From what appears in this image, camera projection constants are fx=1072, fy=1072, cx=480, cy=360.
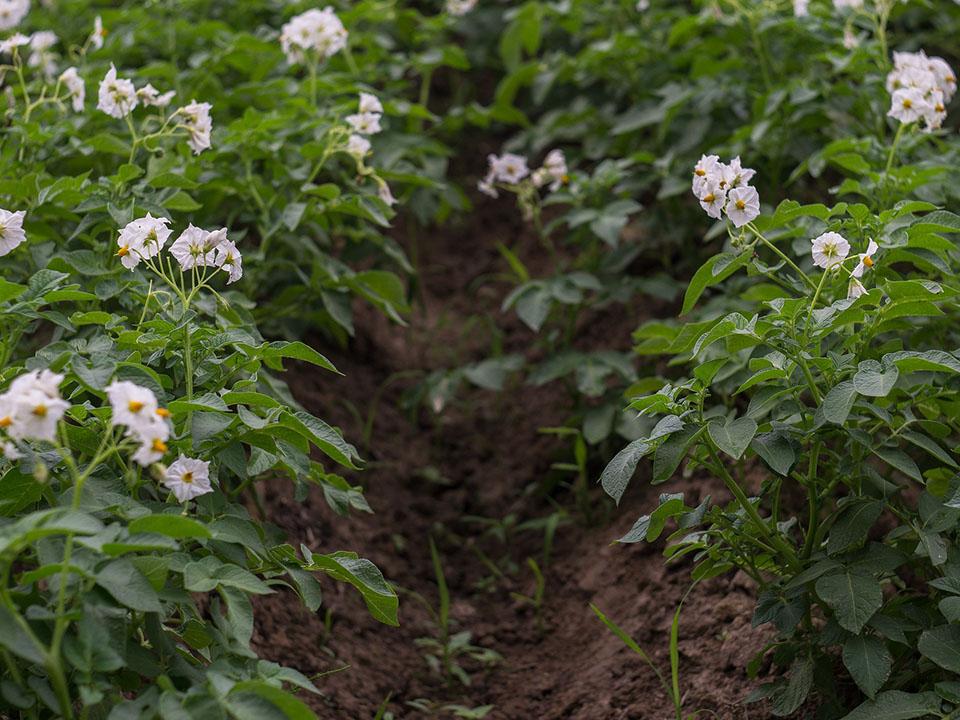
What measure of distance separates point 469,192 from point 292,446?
2.13 m

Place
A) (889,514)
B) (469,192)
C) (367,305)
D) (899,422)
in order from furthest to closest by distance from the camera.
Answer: (469,192) → (367,305) → (889,514) → (899,422)

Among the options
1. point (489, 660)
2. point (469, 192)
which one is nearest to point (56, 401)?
point (489, 660)

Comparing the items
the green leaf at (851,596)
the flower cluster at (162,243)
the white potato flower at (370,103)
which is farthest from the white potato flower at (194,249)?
the green leaf at (851,596)

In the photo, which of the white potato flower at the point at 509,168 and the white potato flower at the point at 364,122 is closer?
the white potato flower at the point at 364,122

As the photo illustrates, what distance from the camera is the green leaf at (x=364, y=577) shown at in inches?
58.6

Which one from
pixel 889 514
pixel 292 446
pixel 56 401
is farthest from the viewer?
pixel 889 514

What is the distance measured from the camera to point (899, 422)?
171 cm

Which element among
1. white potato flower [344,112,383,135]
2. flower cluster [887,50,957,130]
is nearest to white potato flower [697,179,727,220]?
flower cluster [887,50,957,130]

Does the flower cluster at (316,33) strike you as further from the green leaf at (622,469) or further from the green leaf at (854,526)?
the green leaf at (854,526)

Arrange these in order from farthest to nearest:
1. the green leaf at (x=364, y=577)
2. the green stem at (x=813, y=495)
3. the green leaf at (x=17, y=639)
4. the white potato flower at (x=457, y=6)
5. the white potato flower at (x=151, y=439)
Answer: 1. the white potato flower at (x=457, y=6)
2. the green stem at (x=813, y=495)
3. the green leaf at (x=364, y=577)
4. the white potato flower at (x=151, y=439)
5. the green leaf at (x=17, y=639)

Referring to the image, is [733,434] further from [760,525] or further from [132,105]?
[132,105]

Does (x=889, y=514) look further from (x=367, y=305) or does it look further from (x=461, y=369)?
(x=367, y=305)

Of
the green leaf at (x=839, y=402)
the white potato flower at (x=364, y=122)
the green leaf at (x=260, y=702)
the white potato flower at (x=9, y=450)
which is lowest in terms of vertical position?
the green leaf at (x=839, y=402)

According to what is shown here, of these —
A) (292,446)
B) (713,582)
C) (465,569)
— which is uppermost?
(292,446)
